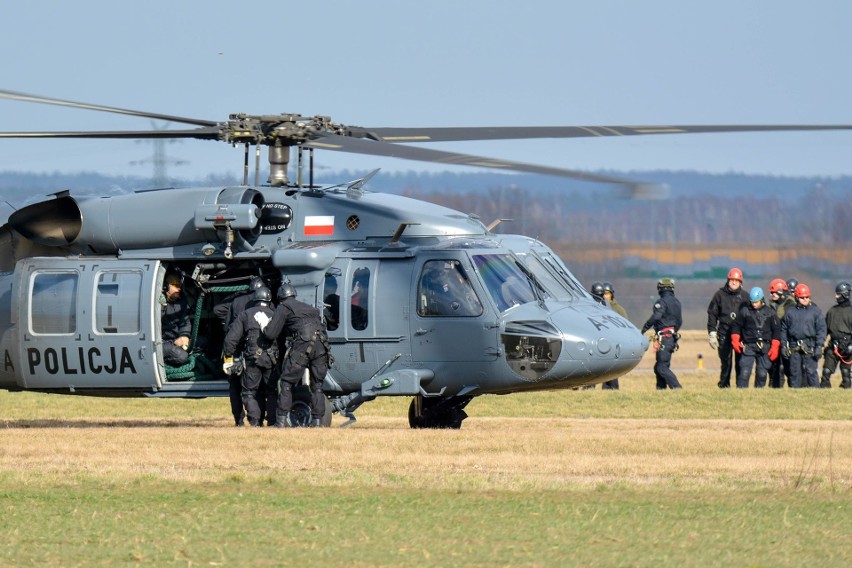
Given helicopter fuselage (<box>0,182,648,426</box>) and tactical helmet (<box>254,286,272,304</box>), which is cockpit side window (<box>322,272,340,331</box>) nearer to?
helicopter fuselage (<box>0,182,648,426</box>)

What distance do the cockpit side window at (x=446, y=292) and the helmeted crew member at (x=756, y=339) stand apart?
10.0 m

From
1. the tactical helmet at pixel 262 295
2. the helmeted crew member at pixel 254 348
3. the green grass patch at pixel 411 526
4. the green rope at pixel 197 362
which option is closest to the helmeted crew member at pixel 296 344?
the helmeted crew member at pixel 254 348

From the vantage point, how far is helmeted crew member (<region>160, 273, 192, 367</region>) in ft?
60.9

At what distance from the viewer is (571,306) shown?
691 inches

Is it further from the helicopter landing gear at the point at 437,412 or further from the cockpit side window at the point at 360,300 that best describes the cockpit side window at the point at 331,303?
the helicopter landing gear at the point at 437,412

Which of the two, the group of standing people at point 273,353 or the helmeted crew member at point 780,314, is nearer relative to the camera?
the group of standing people at point 273,353

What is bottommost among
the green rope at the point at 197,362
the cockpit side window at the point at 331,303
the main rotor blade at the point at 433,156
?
the green rope at the point at 197,362

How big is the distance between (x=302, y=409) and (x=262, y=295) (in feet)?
4.59

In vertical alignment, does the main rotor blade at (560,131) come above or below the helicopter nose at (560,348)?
above

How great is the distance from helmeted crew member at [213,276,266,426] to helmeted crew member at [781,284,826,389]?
11.4 meters

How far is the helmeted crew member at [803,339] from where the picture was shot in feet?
85.9

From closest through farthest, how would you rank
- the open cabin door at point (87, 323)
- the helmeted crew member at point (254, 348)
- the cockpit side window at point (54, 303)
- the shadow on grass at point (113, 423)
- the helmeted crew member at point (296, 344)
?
the helmeted crew member at point (296, 344) → the helmeted crew member at point (254, 348) → the open cabin door at point (87, 323) → the cockpit side window at point (54, 303) → the shadow on grass at point (113, 423)

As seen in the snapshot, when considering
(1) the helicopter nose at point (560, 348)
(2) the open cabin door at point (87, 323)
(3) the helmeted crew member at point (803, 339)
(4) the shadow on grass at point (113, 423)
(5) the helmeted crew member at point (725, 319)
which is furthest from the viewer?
(5) the helmeted crew member at point (725, 319)

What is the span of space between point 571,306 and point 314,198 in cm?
326
